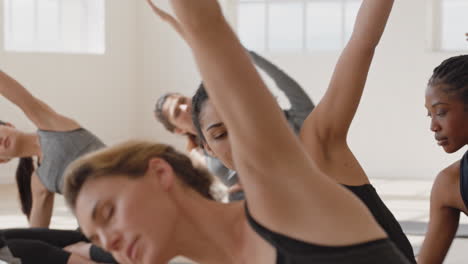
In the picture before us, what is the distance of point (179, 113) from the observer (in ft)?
13.2

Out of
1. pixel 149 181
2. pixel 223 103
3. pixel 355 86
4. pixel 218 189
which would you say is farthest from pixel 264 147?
pixel 355 86

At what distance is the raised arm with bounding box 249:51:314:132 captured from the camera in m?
2.44

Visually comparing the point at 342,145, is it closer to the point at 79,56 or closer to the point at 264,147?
the point at 264,147

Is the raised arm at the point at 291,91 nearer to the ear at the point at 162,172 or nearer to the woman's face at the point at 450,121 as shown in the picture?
the woman's face at the point at 450,121

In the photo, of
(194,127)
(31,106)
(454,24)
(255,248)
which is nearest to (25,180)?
(31,106)

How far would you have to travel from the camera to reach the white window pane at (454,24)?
8.10 m

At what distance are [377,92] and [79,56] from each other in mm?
3162

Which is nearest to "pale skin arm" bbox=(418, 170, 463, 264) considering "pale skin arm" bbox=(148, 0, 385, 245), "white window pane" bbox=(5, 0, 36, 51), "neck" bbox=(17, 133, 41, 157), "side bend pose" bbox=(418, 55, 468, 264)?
"side bend pose" bbox=(418, 55, 468, 264)

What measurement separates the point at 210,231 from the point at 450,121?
110 centimetres

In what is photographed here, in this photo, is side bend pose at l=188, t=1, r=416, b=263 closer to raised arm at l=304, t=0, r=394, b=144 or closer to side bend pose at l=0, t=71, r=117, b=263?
raised arm at l=304, t=0, r=394, b=144

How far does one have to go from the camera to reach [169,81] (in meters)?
9.36

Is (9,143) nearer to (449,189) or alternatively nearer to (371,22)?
(449,189)

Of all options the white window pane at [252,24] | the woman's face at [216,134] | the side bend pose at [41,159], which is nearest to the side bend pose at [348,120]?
the woman's face at [216,134]

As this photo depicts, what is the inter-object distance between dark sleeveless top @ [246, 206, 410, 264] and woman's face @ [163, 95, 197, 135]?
2.78 m
